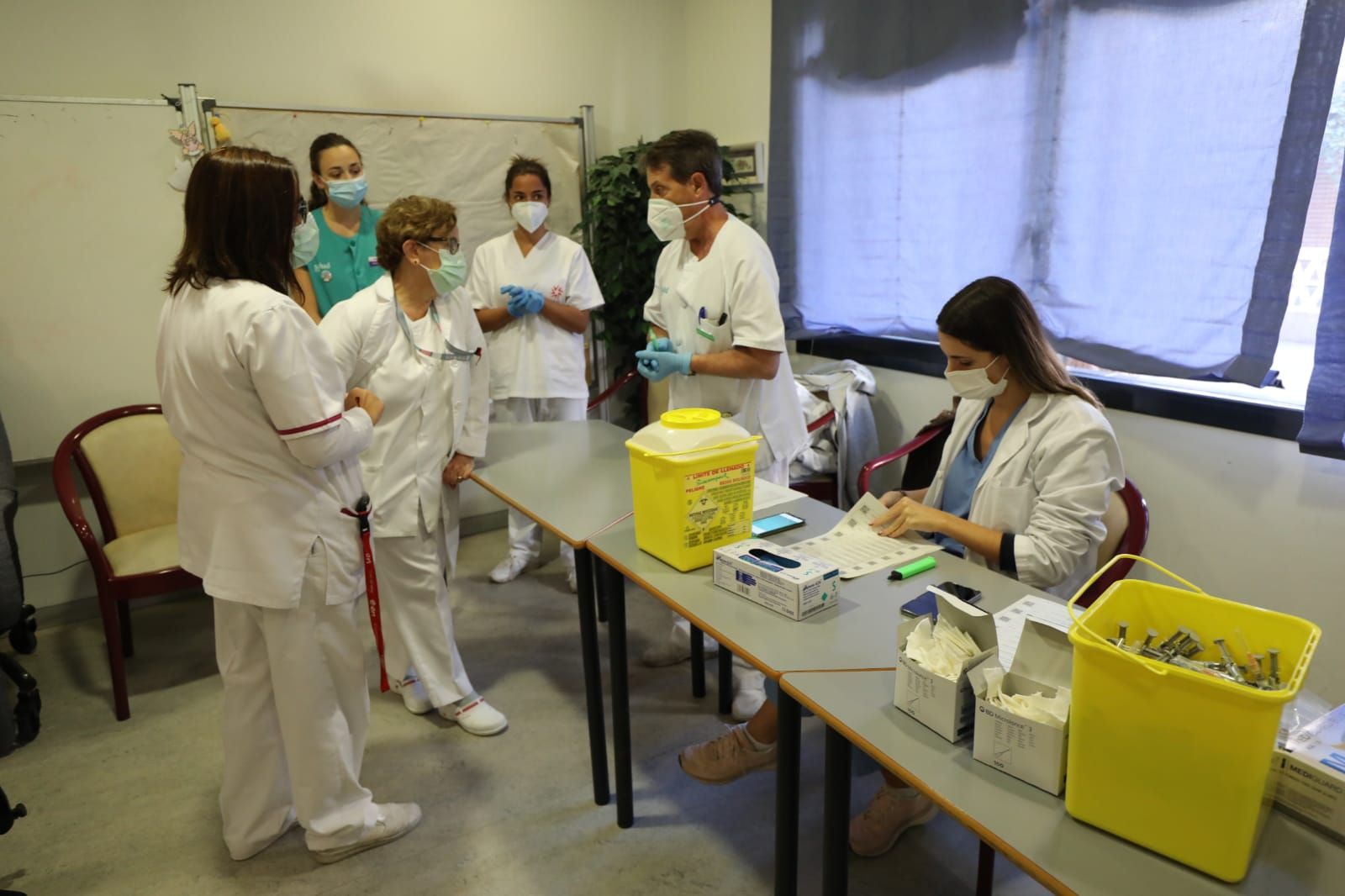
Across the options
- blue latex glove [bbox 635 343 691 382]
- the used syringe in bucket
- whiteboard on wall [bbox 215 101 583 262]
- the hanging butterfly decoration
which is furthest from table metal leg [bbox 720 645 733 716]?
the hanging butterfly decoration

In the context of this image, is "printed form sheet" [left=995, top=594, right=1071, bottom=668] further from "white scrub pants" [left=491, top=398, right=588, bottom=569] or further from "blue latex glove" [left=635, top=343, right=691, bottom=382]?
"white scrub pants" [left=491, top=398, right=588, bottom=569]

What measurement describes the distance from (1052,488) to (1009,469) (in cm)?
10

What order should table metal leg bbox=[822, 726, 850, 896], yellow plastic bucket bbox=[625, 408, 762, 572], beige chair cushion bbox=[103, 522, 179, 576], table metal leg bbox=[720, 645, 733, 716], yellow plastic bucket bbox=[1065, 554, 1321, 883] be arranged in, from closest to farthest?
yellow plastic bucket bbox=[1065, 554, 1321, 883] → table metal leg bbox=[822, 726, 850, 896] → yellow plastic bucket bbox=[625, 408, 762, 572] → table metal leg bbox=[720, 645, 733, 716] → beige chair cushion bbox=[103, 522, 179, 576]

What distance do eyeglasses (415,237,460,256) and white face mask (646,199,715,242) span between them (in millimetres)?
546

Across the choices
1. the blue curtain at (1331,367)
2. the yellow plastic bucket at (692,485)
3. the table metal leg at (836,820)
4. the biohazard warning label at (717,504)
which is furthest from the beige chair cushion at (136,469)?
the blue curtain at (1331,367)

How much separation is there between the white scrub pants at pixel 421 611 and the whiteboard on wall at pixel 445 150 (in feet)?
6.07

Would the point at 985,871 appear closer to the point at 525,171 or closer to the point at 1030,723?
the point at 1030,723

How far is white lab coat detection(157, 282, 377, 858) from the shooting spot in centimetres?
146

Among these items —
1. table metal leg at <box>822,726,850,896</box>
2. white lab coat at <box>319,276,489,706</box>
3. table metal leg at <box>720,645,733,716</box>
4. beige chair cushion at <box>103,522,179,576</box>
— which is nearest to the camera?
table metal leg at <box>822,726,850,896</box>

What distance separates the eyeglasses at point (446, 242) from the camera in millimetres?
2033

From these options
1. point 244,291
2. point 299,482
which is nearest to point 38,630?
point 299,482

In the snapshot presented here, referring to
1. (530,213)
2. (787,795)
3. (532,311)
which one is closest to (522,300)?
(532,311)

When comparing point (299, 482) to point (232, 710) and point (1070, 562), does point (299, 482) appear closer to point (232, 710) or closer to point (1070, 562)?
point (232, 710)

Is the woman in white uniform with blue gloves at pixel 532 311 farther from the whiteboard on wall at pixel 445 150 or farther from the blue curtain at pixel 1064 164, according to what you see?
the blue curtain at pixel 1064 164
